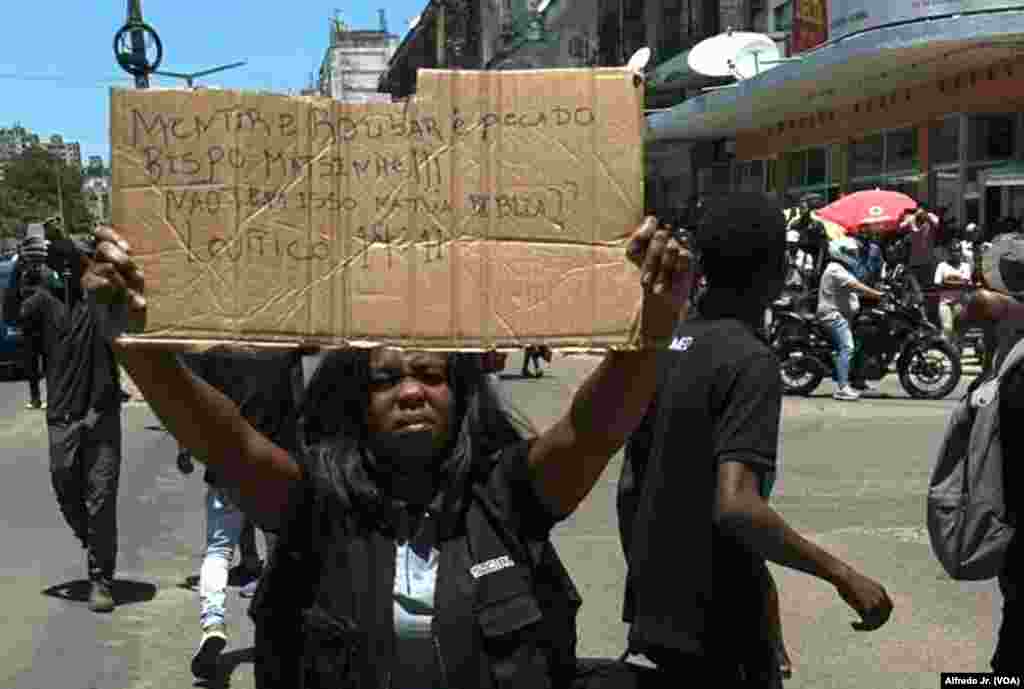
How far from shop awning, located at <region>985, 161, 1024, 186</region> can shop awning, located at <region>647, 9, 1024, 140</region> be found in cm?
149

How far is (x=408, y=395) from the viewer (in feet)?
8.63

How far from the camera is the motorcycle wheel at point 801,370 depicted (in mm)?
15516

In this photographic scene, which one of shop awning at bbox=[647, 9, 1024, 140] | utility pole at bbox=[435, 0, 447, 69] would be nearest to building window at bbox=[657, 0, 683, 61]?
shop awning at bbox=[647, 9, 1024, 140]

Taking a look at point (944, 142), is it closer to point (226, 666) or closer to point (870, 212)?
point (870, 212)

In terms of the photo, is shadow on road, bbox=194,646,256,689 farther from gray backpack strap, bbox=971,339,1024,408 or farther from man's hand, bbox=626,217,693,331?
man's hand, bbox=626,217,693,331

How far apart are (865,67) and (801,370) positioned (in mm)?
7740

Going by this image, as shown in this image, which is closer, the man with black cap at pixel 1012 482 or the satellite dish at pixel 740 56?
the man with black cap at pixel 1012 482

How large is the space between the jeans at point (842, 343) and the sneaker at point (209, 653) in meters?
10.5

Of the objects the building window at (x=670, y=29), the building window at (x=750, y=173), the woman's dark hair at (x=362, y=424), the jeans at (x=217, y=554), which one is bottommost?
the jeans at (x=217, y=554)

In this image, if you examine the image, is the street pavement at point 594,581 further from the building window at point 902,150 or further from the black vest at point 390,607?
the building window at point 902,150

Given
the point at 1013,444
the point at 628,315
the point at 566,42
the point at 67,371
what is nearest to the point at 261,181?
the point at 628,315

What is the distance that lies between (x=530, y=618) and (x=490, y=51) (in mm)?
64616

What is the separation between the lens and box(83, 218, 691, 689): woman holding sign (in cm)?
249

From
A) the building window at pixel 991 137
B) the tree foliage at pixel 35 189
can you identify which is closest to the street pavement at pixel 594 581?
the building window at pixel 991 137
